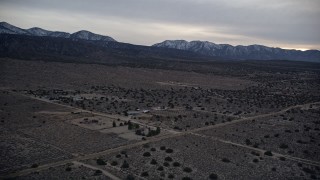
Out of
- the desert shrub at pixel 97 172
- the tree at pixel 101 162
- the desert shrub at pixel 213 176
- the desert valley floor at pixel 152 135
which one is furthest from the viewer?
the tree at pixel 101 162

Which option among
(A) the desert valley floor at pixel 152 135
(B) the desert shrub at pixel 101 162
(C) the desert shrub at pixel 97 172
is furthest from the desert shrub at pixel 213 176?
(B) the desert shrub at pixel 101 162

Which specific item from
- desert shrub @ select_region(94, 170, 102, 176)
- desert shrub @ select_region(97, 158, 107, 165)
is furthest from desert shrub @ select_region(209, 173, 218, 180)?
desert shrub @ select_region(97, 158, 107, 165)

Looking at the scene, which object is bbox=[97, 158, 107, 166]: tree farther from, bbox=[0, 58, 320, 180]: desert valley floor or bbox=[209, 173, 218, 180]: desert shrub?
bbox=[209, 173, 218, 180]: desert shrub

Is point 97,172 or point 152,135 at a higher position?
point 97,172

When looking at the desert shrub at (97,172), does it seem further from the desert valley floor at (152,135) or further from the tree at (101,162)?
the tree at (101,162)

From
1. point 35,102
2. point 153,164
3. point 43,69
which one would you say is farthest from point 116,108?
point 43,69

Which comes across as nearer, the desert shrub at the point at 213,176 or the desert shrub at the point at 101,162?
the desert shrub at the point at 213,176

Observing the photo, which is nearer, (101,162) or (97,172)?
(97,172)

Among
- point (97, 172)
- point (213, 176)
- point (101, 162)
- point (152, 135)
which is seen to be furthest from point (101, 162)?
point (152, 135)

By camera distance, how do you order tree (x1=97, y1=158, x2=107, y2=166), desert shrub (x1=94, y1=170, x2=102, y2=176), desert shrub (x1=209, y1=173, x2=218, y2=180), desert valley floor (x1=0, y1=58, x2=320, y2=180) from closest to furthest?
desert shrub (x1=94, y1=170, x2=102, y2=176) < desert shrub (x1=209, y1=173, x2=218, y2=180) < desert valley floor (x1=0, y1=58, x2=320, y2=180) < tree (x1=97, y1=158, x2=107, y2=166)

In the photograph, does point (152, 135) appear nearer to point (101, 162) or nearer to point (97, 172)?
point (101, 162)

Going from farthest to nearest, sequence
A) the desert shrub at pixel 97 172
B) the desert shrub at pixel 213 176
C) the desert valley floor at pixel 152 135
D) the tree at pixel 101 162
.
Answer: the tree at pixel 101 162 → the desert valley floor at pixel 152 135 → the desert shrub at pixel 213 176 → the desert shrub at pixel 97 172
